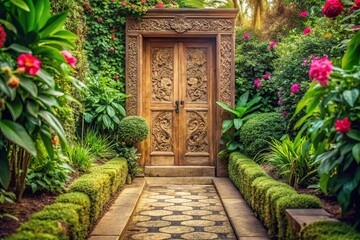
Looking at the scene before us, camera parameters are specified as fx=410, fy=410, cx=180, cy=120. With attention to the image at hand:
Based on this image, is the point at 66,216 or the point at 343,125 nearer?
the point at 343,125

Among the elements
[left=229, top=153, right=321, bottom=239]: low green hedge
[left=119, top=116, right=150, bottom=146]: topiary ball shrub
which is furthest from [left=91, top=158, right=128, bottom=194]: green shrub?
[left=229, top=153, right=321, bottom=239]: low green hedge

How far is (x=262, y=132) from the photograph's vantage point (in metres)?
5.84

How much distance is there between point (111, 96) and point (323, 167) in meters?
4.85

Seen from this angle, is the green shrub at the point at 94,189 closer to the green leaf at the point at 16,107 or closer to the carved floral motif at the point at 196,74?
the green leaf at the point at 16,107

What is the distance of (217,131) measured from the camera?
284 inches

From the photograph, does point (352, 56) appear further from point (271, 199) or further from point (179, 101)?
point (179, 101)

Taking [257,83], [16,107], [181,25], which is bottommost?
[16,107]

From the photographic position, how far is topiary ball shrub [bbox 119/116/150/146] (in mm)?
6535

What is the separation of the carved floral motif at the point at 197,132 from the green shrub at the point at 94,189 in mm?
3211

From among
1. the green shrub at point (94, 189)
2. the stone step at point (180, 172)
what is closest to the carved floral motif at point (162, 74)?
the stone step at point (180, 172)

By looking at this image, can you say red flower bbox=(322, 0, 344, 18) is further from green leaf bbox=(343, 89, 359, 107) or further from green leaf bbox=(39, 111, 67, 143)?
green leaf bbox=(39, 111, 67, 143)

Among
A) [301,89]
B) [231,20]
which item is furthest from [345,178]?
[231,20]

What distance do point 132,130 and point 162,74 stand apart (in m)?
1.45

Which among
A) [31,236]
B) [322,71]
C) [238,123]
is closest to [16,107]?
[31,236]
